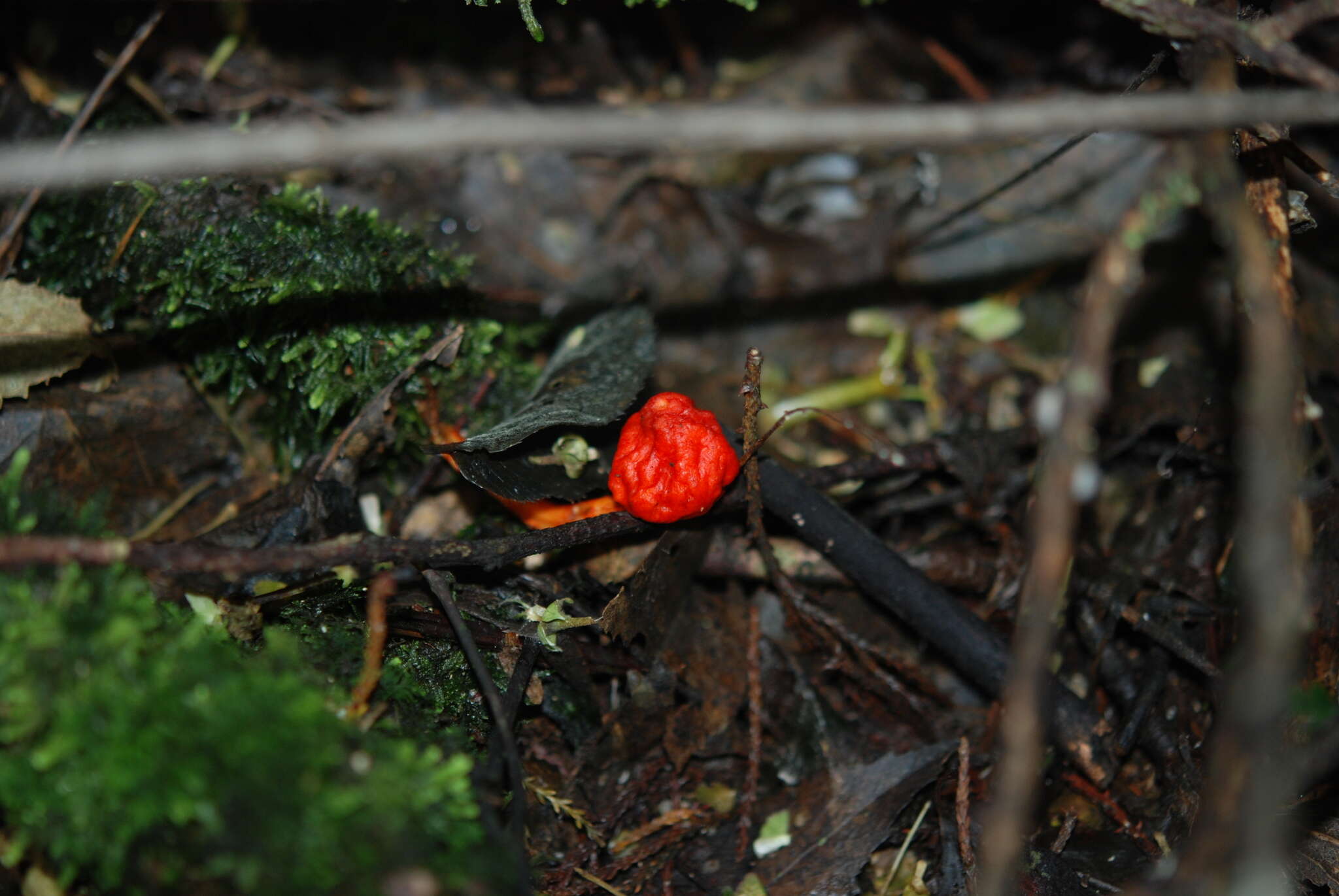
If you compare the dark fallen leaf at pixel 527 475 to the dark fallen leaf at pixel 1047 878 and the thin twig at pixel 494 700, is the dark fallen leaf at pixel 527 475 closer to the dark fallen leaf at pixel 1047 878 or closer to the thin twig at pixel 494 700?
the thin twig at pixel 494 700

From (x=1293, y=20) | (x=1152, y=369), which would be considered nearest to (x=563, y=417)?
(x=1293, y=20)

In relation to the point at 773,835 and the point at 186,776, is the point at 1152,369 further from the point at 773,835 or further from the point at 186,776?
the point at 186,776

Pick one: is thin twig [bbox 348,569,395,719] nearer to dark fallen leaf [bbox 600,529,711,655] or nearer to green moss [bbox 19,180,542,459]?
dark fallen leaf [bbox 600,529,711,655]

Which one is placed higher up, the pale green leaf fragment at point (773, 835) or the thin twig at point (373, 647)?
the thin twig at point (373, 647)

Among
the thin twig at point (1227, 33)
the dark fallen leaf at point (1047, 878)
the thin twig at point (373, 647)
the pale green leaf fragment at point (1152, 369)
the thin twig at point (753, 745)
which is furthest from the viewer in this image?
the pale green leaf fragment at point (1152, 369)

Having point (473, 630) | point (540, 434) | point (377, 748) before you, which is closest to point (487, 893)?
point (377, 748)

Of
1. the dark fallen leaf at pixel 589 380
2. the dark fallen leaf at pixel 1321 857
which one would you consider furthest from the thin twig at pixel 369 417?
the dark fallen leaf at pixel 1321 857
